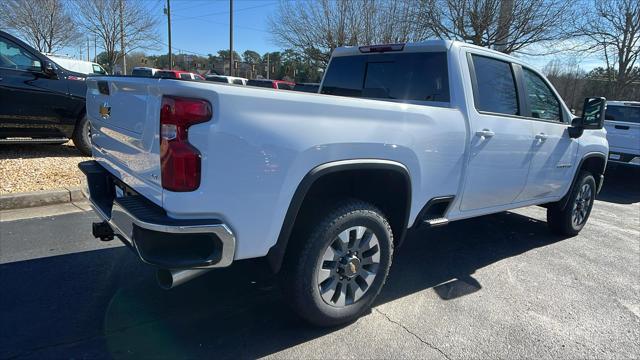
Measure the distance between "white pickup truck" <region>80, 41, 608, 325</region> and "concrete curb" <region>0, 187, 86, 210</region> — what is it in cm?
262

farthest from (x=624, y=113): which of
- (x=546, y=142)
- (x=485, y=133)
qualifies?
(x=485, y=133)

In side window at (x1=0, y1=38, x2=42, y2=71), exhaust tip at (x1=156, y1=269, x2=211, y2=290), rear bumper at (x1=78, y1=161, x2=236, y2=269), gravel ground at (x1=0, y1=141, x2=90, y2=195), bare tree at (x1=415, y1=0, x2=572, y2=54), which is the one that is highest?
bare tree at (x1=415, y1=0, x2=572, y2=54)

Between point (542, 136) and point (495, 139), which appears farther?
point (542, 136)

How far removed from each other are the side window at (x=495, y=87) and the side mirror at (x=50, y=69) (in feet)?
20.4

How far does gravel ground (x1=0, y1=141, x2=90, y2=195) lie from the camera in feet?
19.0

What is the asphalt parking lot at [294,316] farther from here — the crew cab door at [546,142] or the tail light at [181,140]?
the tail light at [181,140]

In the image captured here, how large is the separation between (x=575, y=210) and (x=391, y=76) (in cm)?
307

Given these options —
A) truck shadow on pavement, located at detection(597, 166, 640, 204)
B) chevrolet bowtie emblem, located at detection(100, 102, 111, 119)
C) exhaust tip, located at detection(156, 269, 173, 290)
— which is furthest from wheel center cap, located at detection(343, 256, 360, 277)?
truck shadow on pavement, located at detection(597, 166, 640, 204)

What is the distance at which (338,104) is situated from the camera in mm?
2619

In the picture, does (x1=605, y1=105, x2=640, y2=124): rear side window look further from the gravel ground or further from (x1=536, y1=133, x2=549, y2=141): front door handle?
the gravel ground

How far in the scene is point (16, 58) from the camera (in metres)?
6.70

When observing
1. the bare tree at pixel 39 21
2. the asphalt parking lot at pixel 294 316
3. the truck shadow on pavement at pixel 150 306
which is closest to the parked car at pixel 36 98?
the asphalt parking lot at pixel 294 316

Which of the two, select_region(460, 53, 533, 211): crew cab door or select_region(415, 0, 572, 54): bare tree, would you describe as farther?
select_region(415, 0, 572, 54): bare tree

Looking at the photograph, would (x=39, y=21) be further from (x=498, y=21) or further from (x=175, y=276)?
(x=175, y=276)
